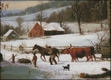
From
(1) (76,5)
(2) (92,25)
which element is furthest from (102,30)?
(1) (76,5)

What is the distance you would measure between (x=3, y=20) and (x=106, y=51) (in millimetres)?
2054

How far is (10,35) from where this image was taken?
5.47 meters

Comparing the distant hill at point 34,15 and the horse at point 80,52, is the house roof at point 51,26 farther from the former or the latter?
the horse at point 80,52

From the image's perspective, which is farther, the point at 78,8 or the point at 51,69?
the point at 78,8

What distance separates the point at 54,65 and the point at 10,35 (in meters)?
1.00

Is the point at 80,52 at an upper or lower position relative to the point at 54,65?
upper

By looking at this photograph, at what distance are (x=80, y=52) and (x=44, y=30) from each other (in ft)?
2.63

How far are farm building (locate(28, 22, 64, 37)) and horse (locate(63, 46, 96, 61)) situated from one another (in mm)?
386

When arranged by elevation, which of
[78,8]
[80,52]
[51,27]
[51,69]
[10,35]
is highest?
[78,8]

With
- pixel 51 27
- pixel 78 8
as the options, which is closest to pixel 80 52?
pixel 51 27

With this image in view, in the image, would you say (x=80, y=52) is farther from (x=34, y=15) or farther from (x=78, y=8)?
(x=34, y=15)

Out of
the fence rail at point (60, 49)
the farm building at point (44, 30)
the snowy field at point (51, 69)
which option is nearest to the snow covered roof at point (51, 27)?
the farm building at point (44, 30)

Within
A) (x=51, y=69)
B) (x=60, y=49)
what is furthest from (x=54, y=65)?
(x=60, y=49)

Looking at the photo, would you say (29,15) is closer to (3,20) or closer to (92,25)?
(3,20)
